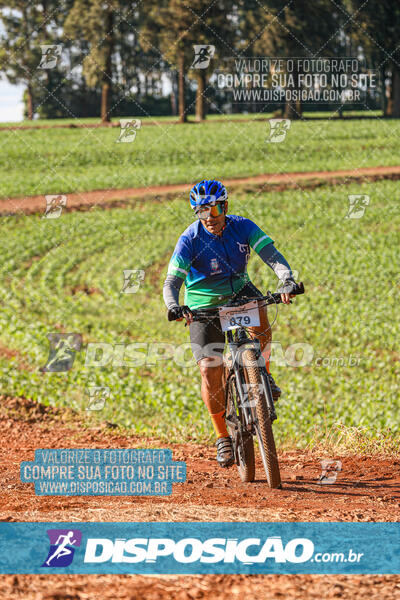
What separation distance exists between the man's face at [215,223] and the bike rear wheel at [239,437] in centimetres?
132

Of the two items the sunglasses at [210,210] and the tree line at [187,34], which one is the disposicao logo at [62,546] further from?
the tree line at [187,34]

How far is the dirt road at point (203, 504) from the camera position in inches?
153

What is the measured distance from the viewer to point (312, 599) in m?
3.82

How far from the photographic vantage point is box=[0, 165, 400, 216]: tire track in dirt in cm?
3139

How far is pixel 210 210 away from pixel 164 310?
1137 centimetres

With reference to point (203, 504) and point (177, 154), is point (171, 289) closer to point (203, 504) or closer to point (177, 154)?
point (203, 504)

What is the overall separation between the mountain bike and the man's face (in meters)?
0.63

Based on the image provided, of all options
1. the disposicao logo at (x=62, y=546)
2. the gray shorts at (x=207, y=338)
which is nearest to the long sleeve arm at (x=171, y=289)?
the gray shorts at (x=207, y=338)

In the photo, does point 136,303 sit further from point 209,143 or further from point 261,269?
point 209,143

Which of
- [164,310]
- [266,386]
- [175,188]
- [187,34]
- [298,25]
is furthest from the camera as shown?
[298,25]

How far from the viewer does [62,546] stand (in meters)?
4.34

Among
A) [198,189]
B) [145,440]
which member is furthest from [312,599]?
[145,440]

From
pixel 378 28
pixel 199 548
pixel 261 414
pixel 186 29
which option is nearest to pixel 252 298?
pixel 261 414

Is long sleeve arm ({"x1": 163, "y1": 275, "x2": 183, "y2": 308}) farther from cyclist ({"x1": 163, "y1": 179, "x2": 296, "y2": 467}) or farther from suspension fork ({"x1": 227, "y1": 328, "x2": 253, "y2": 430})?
suspension fork ({"x1": 227, "y1": 328, "x2": 253, "y2": 430})
